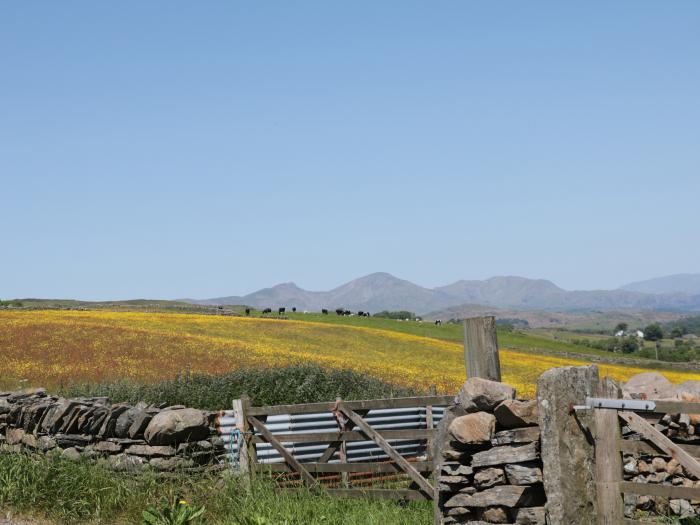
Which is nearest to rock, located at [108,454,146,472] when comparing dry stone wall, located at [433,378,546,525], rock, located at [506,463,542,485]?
dry stone wall, located at [433,378,546,525]

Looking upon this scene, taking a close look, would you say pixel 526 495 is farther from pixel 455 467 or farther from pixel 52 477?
pixel 52 477

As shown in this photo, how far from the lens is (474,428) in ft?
25.4

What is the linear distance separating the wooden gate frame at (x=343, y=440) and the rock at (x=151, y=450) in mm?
1160

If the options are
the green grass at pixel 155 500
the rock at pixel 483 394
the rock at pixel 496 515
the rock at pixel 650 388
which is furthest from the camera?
the rock at pixel 650 388

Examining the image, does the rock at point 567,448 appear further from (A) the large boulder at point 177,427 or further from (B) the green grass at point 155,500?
(A) the large boulder at point 177,427

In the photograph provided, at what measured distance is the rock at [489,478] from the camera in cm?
763

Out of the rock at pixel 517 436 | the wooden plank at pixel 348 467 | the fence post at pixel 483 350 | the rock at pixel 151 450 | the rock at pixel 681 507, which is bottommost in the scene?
the rock at pixel 681 507

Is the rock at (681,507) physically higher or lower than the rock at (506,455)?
lower

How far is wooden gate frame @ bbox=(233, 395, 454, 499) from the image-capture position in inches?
391

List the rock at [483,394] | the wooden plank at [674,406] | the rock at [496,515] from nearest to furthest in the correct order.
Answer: the wooden plank at [674,406] → the rock at [496,515] → the rock at [483,394]

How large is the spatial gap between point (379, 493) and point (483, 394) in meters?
2.97

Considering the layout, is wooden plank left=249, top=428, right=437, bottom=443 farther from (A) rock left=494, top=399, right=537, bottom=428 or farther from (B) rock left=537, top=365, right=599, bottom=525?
(B) rock left=537, top=365, right=599, bottom=525

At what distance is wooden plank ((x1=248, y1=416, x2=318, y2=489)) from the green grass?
0.46 metres

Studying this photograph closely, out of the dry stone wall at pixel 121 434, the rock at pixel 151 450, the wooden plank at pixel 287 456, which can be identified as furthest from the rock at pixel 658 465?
the rock at pixel 151 450
